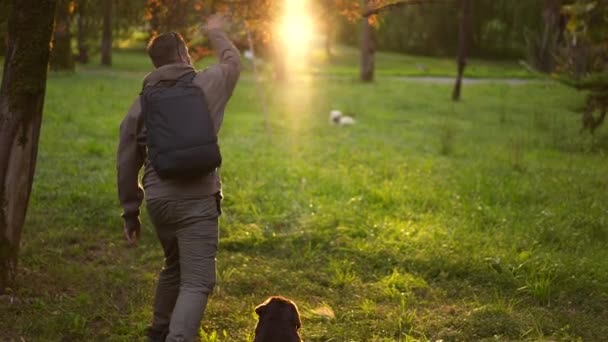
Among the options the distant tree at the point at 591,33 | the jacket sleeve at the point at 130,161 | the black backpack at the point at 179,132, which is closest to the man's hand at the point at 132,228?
the jacket sleeve at the point at 130,161

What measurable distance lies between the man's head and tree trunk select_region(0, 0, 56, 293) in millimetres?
1514

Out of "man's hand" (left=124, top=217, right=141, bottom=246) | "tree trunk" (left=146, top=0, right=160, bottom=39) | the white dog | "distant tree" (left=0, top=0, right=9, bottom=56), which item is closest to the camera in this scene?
"man's hand" (left=124, top=217, right=141, bottom=246)

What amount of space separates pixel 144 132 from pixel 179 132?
12.1 inches

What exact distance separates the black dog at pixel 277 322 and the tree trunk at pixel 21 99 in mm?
2176

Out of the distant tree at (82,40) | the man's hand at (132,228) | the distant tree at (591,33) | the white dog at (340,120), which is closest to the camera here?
the man's hand at (132,228)

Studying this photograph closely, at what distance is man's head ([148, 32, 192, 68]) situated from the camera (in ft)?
13.4

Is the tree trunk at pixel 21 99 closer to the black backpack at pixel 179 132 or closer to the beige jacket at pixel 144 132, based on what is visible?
the beige jacket at pixel 144 132

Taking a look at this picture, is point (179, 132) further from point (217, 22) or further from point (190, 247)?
point (217, 22)

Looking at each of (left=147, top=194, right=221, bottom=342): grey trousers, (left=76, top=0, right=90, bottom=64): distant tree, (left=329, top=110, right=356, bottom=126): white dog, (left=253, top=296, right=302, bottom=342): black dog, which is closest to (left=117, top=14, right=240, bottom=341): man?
(left=147, top=194, right=221, bottom=342): grey trousers

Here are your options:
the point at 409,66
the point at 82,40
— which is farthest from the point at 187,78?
the point at 409,66

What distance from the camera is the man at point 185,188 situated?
159 inches

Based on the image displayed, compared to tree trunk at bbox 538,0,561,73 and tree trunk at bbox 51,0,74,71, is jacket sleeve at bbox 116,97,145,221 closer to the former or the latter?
tree trunk at bbox 51,0,74,71

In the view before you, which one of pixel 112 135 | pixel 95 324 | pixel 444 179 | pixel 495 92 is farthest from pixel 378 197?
pixel 495 92

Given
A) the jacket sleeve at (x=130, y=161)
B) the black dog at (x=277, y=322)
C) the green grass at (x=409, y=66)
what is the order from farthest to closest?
the green grass at (x=409, y=66), the jacket sleeve at (x=130, y=161), the black dog at (x=277, y=322)
